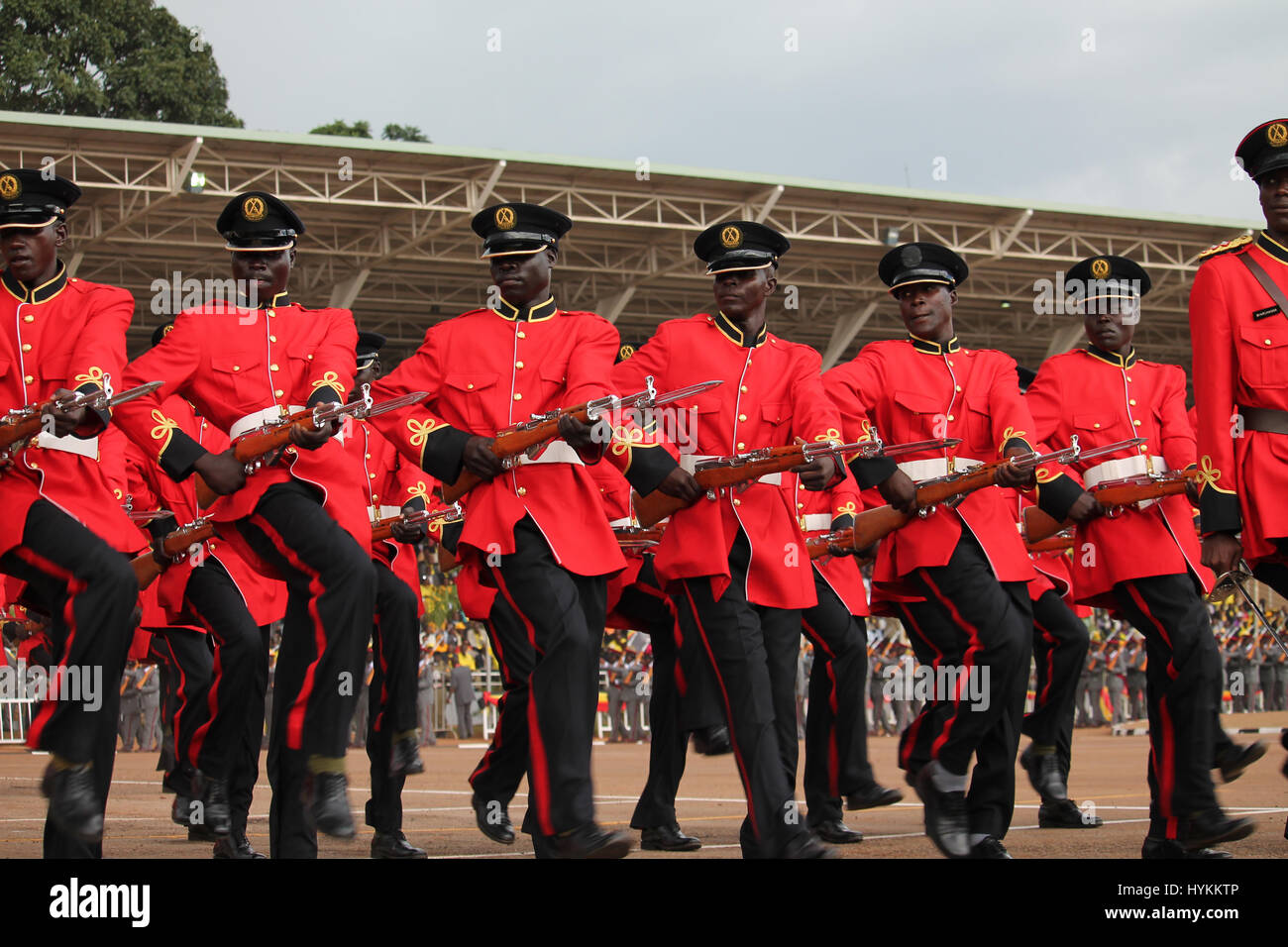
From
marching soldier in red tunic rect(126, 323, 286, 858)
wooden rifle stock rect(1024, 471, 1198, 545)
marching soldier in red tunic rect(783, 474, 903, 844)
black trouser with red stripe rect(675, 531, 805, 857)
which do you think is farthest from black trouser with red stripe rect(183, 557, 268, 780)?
wooden rifle stock rect(1024, 471, 1198, 545)

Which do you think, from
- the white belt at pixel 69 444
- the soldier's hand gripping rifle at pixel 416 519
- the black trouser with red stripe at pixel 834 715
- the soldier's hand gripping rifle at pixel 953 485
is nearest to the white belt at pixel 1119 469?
the soldier's hand gripping rifle at pixel 953 485

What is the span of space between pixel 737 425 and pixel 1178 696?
217 cm

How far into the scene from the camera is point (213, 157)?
25.3 metres

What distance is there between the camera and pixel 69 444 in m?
5.49

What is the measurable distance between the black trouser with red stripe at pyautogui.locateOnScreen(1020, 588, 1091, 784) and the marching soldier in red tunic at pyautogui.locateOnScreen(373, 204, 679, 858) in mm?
3219

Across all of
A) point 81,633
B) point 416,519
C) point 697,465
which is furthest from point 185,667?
point 697,465

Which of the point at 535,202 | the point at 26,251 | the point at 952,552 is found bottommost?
the point at 952,552

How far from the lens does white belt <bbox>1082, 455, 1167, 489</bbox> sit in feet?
23.6

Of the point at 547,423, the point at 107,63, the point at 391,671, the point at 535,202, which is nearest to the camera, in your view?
the point at 547,423

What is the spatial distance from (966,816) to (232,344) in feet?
11.3

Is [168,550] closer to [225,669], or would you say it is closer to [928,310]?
[225,669]

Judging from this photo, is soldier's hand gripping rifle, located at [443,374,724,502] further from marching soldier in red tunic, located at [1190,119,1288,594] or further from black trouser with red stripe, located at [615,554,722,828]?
marching soldier in red tunic, located at [1190,119,1288,594]

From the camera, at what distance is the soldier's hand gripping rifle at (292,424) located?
220 inches
